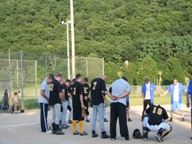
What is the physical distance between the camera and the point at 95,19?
92375 millimetres

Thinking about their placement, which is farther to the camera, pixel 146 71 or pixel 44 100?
pixel 146 71

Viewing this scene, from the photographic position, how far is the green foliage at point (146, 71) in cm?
7572

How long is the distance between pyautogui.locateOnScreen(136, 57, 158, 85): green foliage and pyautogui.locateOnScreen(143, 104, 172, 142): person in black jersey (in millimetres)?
63203

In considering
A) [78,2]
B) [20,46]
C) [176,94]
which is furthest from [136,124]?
[78,2]

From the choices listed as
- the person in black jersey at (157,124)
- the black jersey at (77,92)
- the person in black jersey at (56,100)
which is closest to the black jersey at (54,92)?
the person in black jersey at (56,100)

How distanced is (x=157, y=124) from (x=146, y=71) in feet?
211

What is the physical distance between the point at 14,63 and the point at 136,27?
68.4 m

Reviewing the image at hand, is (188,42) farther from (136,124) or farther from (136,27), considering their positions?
(136,124)

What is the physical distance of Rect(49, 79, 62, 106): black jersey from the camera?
44.9ft

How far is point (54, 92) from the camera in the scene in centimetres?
1378

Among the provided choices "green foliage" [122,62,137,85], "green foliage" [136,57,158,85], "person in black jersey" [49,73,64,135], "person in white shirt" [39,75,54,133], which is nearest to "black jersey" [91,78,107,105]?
"person in black jersey" [49,73,64,135]

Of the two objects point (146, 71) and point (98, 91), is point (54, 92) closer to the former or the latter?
point (98, 91)

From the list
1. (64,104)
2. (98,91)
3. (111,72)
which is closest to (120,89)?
(98,91)

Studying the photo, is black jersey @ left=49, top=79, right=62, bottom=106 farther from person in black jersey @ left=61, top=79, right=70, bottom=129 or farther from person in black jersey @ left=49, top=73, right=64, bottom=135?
person in black jersey @ left=61, top=79, right=70, bottom=129
